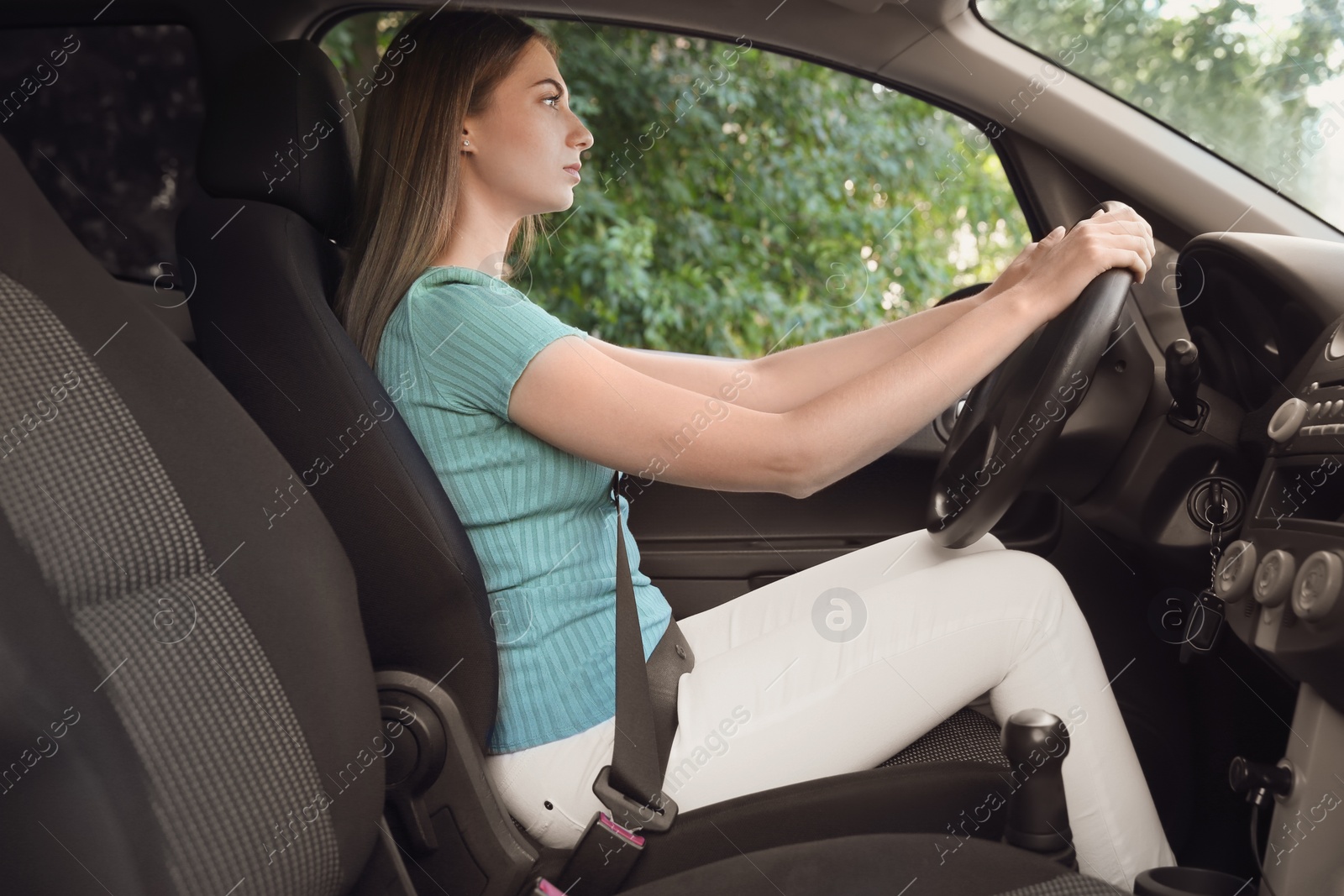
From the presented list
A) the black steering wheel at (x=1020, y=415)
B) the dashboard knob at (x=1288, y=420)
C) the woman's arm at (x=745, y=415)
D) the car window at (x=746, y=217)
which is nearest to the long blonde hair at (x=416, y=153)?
the woman's arm at (x=745, y=415)

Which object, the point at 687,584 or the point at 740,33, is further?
the point at 687,584

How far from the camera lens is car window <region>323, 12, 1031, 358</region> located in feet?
9.56

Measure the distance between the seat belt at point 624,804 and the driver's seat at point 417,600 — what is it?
0.06 feet

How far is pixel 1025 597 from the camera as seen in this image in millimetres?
987

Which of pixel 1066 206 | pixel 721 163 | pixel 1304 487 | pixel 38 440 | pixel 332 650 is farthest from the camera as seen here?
pixel 721 163

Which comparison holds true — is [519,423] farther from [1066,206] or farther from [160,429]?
[1066,206]

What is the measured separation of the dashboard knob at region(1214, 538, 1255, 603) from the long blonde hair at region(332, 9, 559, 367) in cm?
81

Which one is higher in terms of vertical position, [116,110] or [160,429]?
[116,110]

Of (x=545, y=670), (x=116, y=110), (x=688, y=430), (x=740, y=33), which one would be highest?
(x=740, y=33)

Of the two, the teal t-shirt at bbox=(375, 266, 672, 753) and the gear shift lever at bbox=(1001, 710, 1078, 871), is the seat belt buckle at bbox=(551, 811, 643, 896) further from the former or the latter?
the gear shift lever at bbox=(1001, 710, 1078, 871)

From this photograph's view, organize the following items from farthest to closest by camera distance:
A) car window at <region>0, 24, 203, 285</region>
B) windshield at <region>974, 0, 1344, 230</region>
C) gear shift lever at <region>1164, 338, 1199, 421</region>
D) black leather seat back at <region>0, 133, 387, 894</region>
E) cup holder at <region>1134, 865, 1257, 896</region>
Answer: car window at <region>0, 24, 203, 285</region> < windshield at <region>974, 0, 1344, 230</region> < gear shift lever at <region>1164, 338, 1199, 421</region> < cup holder at <region>1134, 865, 1257, 896</region> < black leather seat back at <region>0, 133, 387, 894</region>

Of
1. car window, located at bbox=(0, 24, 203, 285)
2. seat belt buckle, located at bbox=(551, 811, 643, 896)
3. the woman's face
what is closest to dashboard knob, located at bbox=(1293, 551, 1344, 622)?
seat belt buckle, located at bbox=(551, 811, 643, 896)

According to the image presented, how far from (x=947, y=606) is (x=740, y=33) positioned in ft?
3.08

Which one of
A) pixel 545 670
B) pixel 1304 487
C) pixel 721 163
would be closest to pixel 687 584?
pixel 545 670
